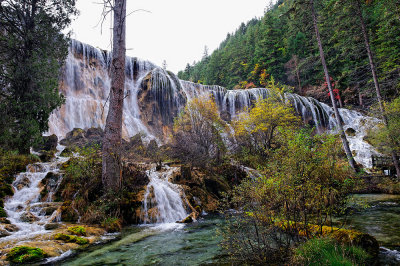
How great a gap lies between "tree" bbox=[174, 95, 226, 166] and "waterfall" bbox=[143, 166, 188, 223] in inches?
167

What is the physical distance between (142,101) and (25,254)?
24258mm

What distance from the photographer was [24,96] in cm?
1203

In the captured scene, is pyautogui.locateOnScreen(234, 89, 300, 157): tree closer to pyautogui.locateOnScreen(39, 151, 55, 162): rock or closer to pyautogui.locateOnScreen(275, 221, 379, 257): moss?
pyautogui.locateOnScreen(275, 221, 379, 257): moss

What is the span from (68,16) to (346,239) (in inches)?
748

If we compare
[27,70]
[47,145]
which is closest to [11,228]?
[27,70]

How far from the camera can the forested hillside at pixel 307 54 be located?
18141 millimetres

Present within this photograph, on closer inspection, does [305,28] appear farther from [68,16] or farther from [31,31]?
[31,31]

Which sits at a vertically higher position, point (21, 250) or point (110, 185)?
point (110, 185)

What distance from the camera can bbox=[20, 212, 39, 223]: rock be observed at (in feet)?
21.9

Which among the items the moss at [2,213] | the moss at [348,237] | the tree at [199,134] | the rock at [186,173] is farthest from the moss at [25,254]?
the tree at [199,134]

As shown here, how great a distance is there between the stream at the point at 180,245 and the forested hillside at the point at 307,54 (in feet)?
52.2

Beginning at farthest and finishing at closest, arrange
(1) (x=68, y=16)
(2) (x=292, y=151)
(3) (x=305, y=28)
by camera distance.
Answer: (3) (x=305, y=28) < (1) (x=68, y=16) < (2) (x=292, y=151)

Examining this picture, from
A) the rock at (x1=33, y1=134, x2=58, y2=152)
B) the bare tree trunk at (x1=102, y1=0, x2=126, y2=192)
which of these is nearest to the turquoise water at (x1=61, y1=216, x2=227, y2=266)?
the bare tree trunk at (x1=102, y1=0, x2=126, y2=192)

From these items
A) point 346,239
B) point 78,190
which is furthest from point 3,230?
point 346,239
